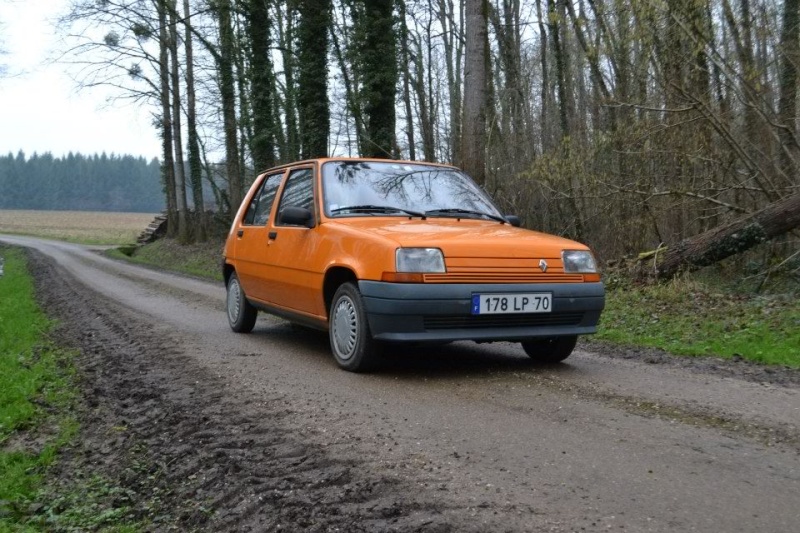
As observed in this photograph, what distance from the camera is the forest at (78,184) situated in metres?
140

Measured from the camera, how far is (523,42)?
1082 inches

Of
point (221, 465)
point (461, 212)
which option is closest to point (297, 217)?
point (461, 212)

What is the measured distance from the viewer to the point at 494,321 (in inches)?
205

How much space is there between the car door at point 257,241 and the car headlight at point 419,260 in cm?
237

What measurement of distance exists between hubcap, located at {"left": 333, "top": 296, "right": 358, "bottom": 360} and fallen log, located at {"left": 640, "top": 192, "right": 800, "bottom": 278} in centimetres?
622

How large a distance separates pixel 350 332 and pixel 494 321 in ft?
3.64

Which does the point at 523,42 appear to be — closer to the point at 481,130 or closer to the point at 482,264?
the point at 481,130

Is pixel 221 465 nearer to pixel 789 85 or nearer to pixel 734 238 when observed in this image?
pixel 734 238

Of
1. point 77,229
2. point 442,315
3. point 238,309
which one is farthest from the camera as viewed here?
point 77,229

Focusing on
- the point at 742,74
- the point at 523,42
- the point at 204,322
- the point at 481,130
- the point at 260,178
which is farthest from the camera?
the point at 523,42

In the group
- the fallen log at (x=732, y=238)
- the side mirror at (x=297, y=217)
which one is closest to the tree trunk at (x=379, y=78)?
the fallen log at (x=732, y=238)

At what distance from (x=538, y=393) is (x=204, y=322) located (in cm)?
548

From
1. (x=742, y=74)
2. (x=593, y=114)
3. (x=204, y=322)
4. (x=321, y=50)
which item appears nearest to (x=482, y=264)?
(x=204, y=322)

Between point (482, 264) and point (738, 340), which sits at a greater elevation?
point (482, 264)
